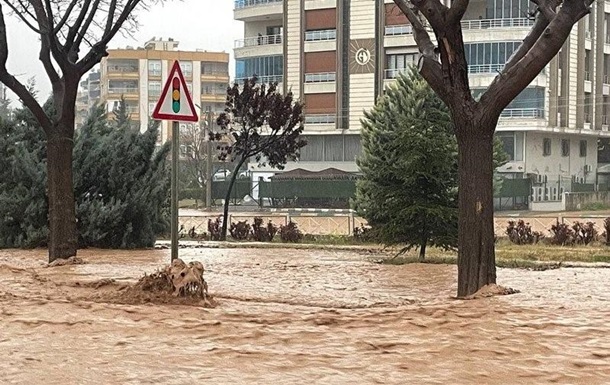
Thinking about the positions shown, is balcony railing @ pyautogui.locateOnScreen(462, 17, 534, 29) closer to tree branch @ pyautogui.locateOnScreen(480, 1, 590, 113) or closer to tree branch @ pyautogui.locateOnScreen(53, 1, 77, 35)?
tree branch @ pyautogui.locateOnScreen(53, 1, 77, 35)

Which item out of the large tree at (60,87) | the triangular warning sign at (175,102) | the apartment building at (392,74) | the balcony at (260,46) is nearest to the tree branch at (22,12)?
the large tree at (60,87)

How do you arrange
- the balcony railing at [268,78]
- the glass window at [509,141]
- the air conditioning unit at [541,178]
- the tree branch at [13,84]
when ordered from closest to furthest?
1. the tree branch at [13,84]
2. the glass window at [509,141]
3. the air conditioning unit at [541,178]
4. the balcony railing at [268,78]

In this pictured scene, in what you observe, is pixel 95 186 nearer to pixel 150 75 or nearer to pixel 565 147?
pixel 565 147

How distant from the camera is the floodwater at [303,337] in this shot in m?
6.23

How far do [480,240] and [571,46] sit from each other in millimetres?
55441

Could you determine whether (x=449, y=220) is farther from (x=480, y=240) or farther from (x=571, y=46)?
(x=571, y=46)

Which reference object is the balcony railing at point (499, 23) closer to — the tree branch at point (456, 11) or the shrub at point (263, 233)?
the shrub at point (263, 233)

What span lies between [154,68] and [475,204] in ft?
319

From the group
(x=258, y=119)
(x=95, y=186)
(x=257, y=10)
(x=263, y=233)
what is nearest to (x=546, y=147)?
(x=257, y=10)

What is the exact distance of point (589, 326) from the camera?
7.87 meters

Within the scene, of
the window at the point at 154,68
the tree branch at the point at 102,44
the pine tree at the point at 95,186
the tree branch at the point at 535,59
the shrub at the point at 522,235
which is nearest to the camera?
the tree branch at the point at 535,59

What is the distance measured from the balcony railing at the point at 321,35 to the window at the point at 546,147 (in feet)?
52.2

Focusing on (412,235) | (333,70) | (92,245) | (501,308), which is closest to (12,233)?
(92,245)

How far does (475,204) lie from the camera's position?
10609mm
